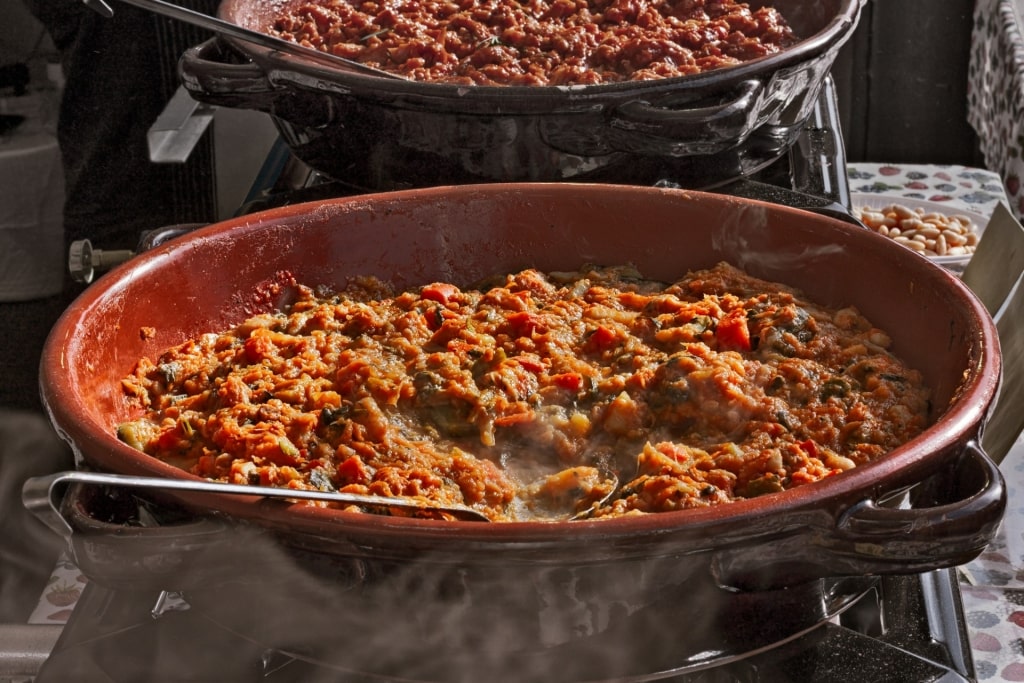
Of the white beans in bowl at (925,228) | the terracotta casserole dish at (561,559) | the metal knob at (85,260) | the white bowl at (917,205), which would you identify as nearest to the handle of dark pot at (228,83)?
the metal knob at (85,260)

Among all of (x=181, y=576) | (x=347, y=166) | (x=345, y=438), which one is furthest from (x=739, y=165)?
(x=181, y=576)

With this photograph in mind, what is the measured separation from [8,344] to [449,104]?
2.93ft

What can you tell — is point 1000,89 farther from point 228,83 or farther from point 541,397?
point 541,397

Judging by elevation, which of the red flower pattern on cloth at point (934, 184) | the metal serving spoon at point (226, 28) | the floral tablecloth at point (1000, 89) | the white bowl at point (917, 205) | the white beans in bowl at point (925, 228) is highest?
the metal serving spoon at point (226, 28)

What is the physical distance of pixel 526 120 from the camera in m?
1.46

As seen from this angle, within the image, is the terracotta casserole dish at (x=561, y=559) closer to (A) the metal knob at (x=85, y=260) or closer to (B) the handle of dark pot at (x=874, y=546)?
(B) the handle of dark pot at (x=874, y=546)

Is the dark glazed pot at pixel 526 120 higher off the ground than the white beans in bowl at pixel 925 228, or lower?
higher

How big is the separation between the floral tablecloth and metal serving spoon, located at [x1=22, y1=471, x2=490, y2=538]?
7.61ft

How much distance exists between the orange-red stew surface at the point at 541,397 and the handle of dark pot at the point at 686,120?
21 centimetres

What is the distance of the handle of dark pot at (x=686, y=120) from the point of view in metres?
1.42

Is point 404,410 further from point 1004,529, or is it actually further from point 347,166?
point 1004,529

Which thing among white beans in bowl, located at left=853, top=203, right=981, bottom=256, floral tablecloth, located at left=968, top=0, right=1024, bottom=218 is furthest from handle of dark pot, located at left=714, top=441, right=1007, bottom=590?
floral tablecloth, located at left=968, top=0, right=1024, bottom=218

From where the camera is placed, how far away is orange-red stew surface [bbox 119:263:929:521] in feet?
3.28

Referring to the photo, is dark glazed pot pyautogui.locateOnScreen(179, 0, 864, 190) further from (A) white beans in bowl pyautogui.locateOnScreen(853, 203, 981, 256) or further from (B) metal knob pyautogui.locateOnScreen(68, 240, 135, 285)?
(A) white beans in bowl pyautogui.locateOnScreen(853, 203, 981, 256)
